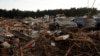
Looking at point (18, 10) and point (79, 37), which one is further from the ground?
point (79, 37)

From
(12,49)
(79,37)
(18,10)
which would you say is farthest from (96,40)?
(18,10)

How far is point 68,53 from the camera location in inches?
163

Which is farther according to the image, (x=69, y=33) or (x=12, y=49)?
(x=69, y=33)

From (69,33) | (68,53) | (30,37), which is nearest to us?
(68,53)

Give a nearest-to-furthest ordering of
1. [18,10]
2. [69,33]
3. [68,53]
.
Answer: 1. [68,53]
2. [69,33]
3. [18,10]

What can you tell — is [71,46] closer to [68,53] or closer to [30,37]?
[68,53]

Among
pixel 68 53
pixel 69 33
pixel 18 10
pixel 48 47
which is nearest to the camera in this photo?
pixel 68 53

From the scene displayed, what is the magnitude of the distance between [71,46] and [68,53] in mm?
195

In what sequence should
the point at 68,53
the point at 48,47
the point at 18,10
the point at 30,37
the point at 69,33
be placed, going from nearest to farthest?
the point at 68,53, the point at 48,47, the point at 69,33, the point at 30,37, the point at 18,10

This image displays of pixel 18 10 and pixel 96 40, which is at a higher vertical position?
pixel 96 40

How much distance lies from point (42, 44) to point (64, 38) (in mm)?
502

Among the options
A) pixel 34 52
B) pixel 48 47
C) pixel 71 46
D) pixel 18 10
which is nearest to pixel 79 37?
pixel 71 46

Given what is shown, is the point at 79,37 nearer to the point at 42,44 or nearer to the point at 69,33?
the point at 69,33

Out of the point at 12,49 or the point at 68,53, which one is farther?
the point at 12,49
